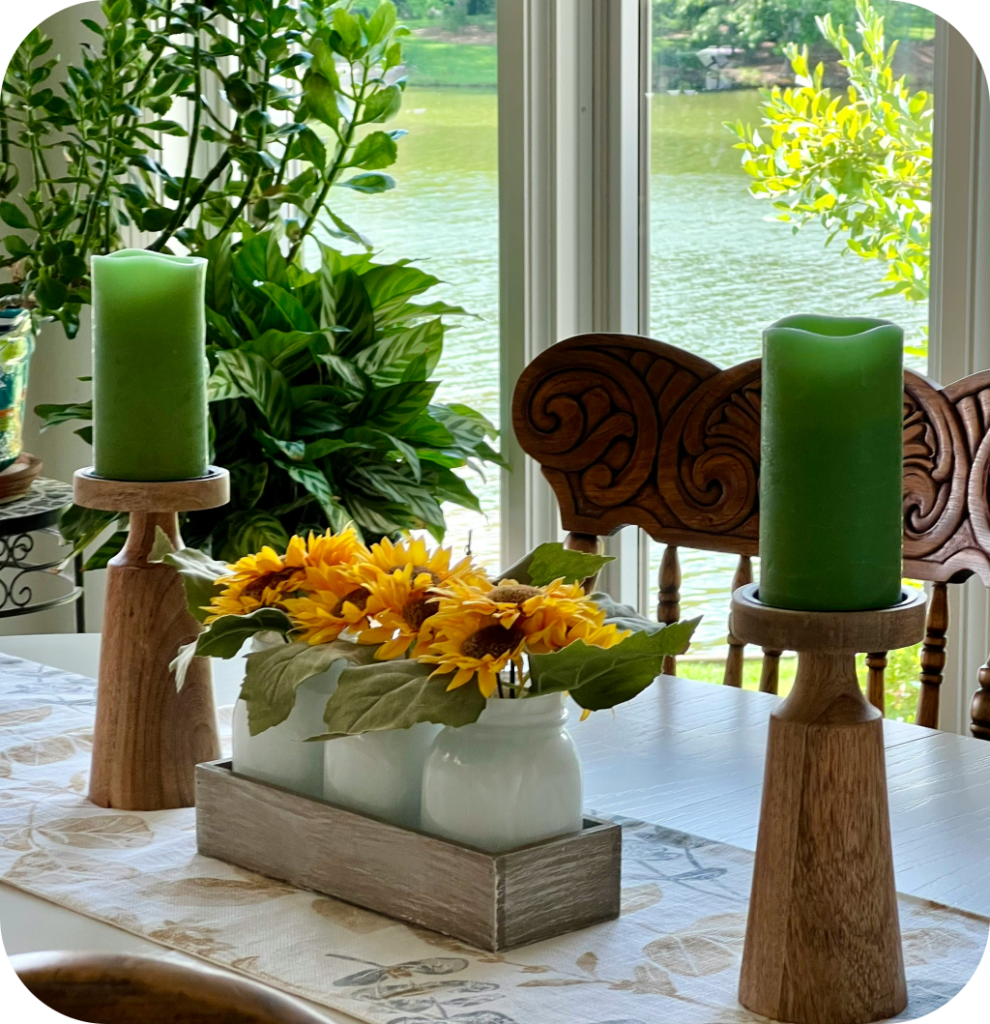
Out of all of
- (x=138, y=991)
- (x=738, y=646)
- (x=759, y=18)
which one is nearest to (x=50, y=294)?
(x=759, y=18)

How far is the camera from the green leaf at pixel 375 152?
8.46 ft

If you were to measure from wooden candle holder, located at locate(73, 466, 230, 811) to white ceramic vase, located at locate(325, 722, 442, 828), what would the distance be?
0.69 feet

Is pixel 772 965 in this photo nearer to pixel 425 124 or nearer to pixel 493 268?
pixel 493 268

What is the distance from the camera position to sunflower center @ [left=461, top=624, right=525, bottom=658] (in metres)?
0.72

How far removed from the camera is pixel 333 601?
0.80m

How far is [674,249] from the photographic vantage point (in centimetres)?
247

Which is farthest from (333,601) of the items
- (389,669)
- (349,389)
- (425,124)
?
(425,124)

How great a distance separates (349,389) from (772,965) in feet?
6.28

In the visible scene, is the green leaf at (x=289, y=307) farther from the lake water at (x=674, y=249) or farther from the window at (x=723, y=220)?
the window at (x=723, y=220)

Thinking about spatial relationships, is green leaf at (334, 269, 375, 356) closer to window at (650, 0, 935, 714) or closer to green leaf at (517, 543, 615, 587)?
window at (650, 0, 935, 714)

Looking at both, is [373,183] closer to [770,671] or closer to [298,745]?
[770,671]

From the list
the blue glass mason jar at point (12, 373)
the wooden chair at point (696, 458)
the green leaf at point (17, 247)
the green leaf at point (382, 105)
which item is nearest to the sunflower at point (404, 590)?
the wooden chair at point (696, 458)

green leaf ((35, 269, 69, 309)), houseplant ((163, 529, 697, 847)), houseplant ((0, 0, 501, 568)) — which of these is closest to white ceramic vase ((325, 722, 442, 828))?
houseplant ((163, 529, 697, 847))

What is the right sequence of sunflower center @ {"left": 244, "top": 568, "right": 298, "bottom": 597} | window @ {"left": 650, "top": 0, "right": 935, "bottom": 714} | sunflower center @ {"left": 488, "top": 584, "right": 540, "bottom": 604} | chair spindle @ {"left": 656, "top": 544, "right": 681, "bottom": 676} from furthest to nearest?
1. window @ {"left": 650, "top": 0, "right": 935, "bottom": 714}
2. chair spindle @ {"left": 656, "top": 544, "right": 681, "bottom": 676}
3. sunflower center @ {"left": 244, "top": 568, "right": 298, "bottom": 597}
4. sunflower center @ {"left": 488, "top": 584, "right": 540, "bottom": 604}
